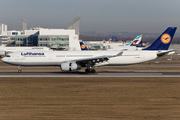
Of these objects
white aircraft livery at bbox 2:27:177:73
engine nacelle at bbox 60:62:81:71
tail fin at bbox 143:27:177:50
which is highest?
tail fin at bbox 143:27:177:50

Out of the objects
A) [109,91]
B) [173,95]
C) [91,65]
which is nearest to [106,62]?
[91,65]

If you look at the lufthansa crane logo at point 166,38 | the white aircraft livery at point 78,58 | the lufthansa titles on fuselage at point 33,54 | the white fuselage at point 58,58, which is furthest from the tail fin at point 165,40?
the lufthansa titles on fuselage at point 33,54

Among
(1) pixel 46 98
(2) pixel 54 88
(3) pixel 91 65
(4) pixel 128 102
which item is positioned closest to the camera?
(4) pixel 128 102

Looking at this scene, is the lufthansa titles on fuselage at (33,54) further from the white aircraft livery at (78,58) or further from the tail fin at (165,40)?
the tail fin at (165,40)

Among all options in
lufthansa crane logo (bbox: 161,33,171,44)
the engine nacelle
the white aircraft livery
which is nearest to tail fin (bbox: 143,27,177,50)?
lufthansa crane logo (bbox: 161,33,171,44)

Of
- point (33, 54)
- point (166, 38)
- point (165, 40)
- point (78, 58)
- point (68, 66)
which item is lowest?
point (68, 66)

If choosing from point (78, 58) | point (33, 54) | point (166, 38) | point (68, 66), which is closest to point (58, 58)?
point (78, 58)

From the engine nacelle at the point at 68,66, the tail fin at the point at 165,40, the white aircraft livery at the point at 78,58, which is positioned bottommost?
the engine nacelle at the point at 68,66

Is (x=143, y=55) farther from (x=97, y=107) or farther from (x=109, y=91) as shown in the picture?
(x=97, y=107)

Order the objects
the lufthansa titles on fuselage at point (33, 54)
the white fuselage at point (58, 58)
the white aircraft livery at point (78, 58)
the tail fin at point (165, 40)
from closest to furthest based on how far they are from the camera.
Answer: the white aircraft livery at point (78, 58) → the white fuselage at point (58, 58) → the lufthansa titles on fuselage at point (33, 54) → the tail fin at point (165, 40)

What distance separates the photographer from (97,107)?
640 inches

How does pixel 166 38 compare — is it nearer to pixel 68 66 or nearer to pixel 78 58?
pixel 78 58

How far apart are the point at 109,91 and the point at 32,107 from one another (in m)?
8.27

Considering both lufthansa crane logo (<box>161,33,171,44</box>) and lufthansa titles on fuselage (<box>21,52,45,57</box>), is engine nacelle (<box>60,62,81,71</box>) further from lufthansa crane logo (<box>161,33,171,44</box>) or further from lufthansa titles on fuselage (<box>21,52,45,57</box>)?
lufthansa crane logo (<box>161,33,171,44</box>)
